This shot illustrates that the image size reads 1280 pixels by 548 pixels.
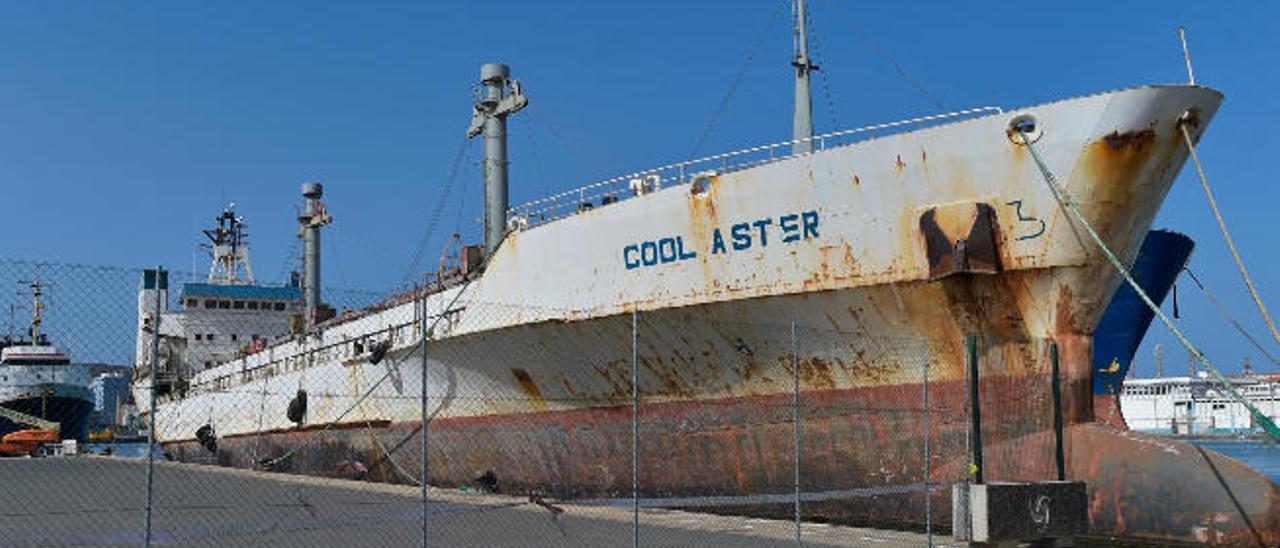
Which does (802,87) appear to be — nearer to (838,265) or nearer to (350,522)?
(838,265)

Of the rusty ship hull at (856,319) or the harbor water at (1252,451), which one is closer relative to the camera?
the rusty ship hull at (856,319)

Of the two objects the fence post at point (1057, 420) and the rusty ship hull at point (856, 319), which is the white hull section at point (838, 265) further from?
the fence post at point (1057, 420)

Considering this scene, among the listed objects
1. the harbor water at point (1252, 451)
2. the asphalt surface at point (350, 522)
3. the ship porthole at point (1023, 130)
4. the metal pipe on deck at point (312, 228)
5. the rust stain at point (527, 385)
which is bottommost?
the harbor water at point (1252, 451)

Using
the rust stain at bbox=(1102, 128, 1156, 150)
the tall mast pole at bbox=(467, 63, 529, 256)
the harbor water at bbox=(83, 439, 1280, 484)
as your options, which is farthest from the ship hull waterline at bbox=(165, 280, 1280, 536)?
the harbor water at bbox=(83, 439, 1280, 484)

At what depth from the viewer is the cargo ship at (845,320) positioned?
13.8m

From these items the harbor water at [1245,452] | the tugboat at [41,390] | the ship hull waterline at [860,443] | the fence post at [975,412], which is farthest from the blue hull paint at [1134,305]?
the tugboat at [41,390]

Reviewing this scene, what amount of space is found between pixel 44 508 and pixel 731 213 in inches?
466

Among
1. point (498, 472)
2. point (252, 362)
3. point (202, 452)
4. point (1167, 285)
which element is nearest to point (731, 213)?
point (498, 472)

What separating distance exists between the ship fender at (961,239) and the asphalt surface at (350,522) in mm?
3508

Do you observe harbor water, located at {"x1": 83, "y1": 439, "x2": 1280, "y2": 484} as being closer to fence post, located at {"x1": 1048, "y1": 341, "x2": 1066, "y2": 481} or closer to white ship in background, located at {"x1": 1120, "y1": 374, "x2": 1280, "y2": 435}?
white ship in background, located at {"x1": 1120, "y1": 374, "x2": 1280, "y2": 435}

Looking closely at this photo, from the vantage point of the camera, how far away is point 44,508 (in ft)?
56.0

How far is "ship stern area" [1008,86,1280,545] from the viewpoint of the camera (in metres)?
13.1

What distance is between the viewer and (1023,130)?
45.8ft

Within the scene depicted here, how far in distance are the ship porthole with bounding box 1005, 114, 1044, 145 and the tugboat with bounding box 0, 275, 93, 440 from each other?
45.0 m
